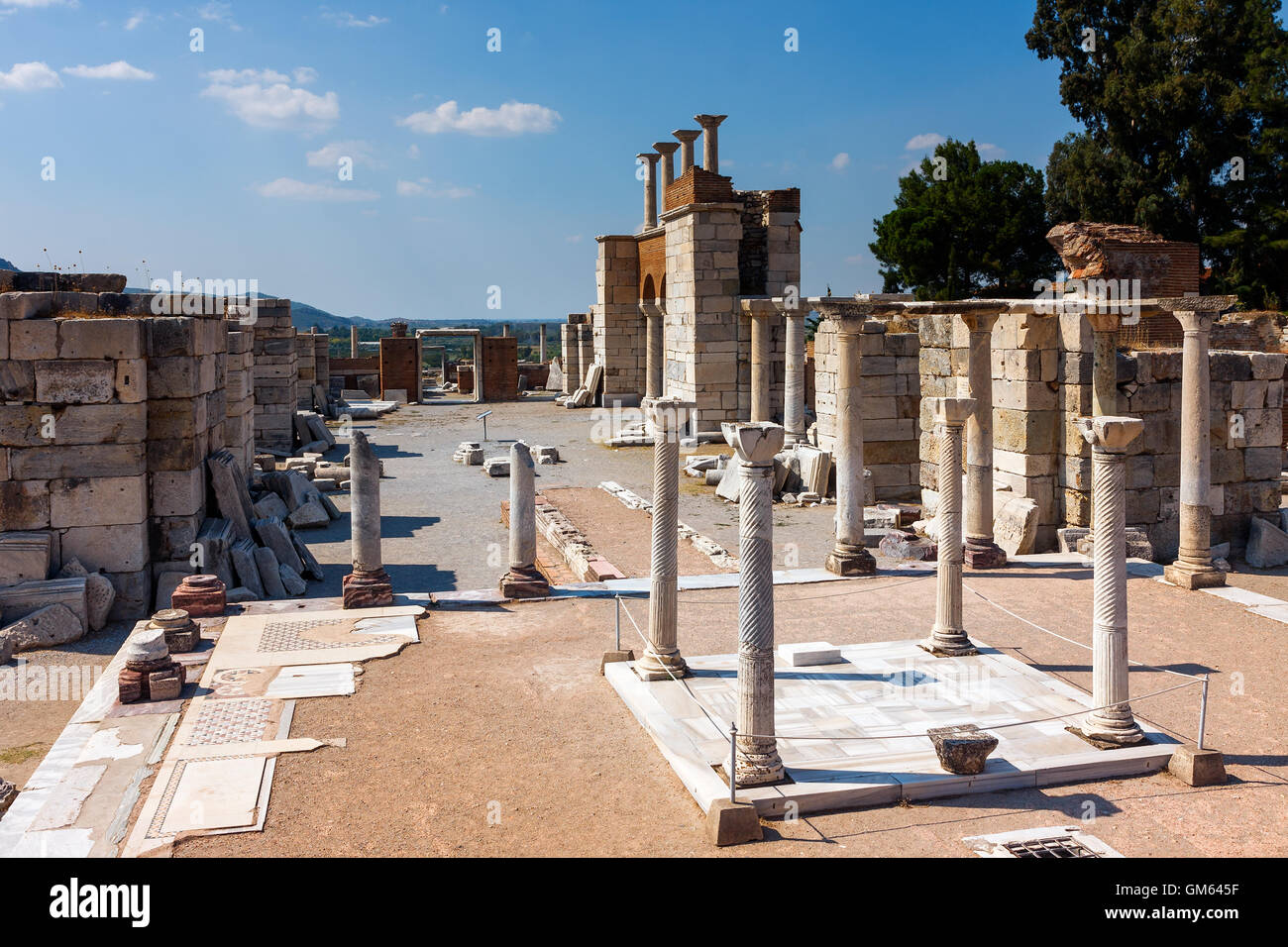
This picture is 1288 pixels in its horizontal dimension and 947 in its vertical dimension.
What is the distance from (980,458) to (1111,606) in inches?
202

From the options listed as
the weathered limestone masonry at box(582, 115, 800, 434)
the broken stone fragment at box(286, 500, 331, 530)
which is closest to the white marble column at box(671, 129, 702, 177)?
the weathered limestone masonry at box(582, 115, 800, 434)

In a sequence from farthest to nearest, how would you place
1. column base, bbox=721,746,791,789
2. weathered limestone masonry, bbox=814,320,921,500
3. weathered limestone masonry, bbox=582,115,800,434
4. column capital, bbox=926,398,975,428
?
weathered limestone masonry, bbox=582,115,800,434 < weathered limestone masonry, bbox=814,320,921,500 < column capital, bbox=926,398,975,428 < column base, bbox=721,746,791,789

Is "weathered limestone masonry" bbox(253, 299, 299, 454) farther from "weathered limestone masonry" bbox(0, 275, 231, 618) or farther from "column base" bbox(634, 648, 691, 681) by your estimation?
"column base" bbox(634, 648, 691, 681)

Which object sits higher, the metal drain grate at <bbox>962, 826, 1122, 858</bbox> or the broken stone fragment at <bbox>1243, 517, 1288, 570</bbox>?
the broken stone fragment at <bbox>1243, 517, 1288, 570</bbox>

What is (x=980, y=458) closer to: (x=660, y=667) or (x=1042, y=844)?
(x=660, y=667)

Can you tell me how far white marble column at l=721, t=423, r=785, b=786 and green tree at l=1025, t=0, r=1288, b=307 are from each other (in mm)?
30552

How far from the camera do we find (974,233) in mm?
43562

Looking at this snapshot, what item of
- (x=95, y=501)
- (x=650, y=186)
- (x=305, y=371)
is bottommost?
(x=95, y=501)

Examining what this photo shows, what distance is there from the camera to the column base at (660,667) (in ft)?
29.1

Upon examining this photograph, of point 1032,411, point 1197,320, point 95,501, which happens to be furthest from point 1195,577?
point 95,501

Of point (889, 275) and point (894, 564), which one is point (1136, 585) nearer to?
point (894, 564)

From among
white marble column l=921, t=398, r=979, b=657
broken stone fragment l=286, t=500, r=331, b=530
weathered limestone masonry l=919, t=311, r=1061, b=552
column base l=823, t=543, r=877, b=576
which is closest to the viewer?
white marble column l=921, t=398, r=979, b=657

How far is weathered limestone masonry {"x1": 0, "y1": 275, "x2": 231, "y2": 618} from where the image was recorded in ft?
38.1

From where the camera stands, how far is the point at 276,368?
24.9m
